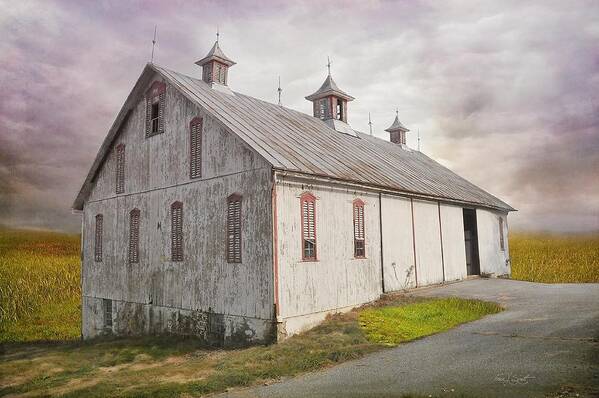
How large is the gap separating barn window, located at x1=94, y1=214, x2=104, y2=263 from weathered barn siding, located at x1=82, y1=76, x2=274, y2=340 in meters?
0.32

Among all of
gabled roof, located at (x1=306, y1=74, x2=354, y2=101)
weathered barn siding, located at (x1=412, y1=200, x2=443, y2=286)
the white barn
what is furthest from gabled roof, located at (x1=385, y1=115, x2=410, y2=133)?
weathered barn siding, located at (x1=412, y1=200, x2=443, y2=286)

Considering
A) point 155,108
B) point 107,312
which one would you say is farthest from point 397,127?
point 107,312

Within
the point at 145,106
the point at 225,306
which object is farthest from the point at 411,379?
the point at 145,106

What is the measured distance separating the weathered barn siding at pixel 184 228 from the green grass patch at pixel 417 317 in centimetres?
324

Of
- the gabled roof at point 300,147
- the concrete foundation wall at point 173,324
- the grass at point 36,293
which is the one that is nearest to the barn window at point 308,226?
the gabled roof at point 300,147

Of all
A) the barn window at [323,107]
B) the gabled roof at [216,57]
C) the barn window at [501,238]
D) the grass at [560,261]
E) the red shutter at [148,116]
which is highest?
the gabled roof at [216,57]

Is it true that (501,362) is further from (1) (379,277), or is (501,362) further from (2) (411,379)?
(1) (379,277)

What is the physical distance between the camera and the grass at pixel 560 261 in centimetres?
2725

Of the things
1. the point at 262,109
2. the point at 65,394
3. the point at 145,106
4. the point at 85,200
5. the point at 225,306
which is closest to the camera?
the point at 65,394

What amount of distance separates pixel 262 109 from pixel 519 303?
13038 millimetres

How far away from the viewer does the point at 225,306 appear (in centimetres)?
1498

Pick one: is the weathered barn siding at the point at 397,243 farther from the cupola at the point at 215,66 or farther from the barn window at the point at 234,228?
Answer: the cupola at the point at 215,66

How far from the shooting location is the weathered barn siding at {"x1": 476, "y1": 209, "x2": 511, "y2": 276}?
27516 millimetres

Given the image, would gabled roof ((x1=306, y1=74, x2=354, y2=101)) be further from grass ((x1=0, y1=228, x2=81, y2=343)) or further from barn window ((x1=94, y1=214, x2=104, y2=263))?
grass ((x1=0, y1=228, x2=81, y2=343))
